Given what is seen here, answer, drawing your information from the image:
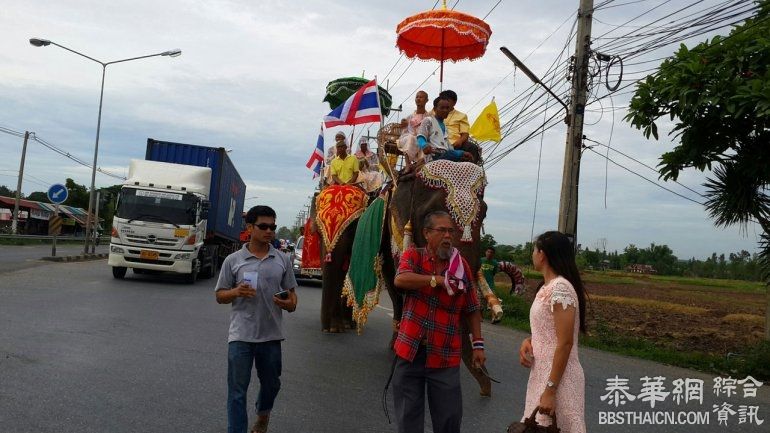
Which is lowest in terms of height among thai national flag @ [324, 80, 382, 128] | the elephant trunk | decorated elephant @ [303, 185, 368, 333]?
the elephant trunk

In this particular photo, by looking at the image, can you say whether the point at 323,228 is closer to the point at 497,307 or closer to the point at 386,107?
the point at 497,307

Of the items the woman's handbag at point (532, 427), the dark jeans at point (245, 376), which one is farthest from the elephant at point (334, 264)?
the woman's handbag at point (532, 427)

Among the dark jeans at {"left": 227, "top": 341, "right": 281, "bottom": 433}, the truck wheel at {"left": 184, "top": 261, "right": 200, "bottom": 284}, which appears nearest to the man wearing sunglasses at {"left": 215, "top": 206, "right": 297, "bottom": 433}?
the dark jeans at {"left": 227, "top": 341, "right": 281, "bottom": 433}

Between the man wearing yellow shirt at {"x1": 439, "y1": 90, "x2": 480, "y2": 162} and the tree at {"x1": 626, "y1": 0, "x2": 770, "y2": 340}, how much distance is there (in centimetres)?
279

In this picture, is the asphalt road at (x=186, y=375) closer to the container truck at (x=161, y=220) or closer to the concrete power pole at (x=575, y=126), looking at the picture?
the concrete power pole at (x=575, y=126)

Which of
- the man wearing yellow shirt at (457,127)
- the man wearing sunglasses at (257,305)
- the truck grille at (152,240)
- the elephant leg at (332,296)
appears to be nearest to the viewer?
the man wearing sunglasses at (257,305)

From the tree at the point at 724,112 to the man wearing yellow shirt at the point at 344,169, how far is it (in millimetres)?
3795

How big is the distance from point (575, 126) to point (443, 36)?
3820 mm

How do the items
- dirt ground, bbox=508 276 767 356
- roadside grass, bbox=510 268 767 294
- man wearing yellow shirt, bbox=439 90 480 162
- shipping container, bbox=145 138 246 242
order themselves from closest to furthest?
man wearing yellow shirt, bbox=439 90 480 162
dirt ground, bbox=508 276 767 356
shipping container, bbox=145 138 246 242
roadside grass, bbox=510 268 767 294

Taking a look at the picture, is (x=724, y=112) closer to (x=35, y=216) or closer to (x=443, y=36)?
(x=443, y=36)

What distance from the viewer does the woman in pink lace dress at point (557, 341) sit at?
3.31 meters

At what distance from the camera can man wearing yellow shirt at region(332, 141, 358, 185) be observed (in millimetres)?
9632

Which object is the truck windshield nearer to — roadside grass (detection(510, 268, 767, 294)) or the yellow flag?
the yellow flag

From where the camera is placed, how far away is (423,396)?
12.9 feet
